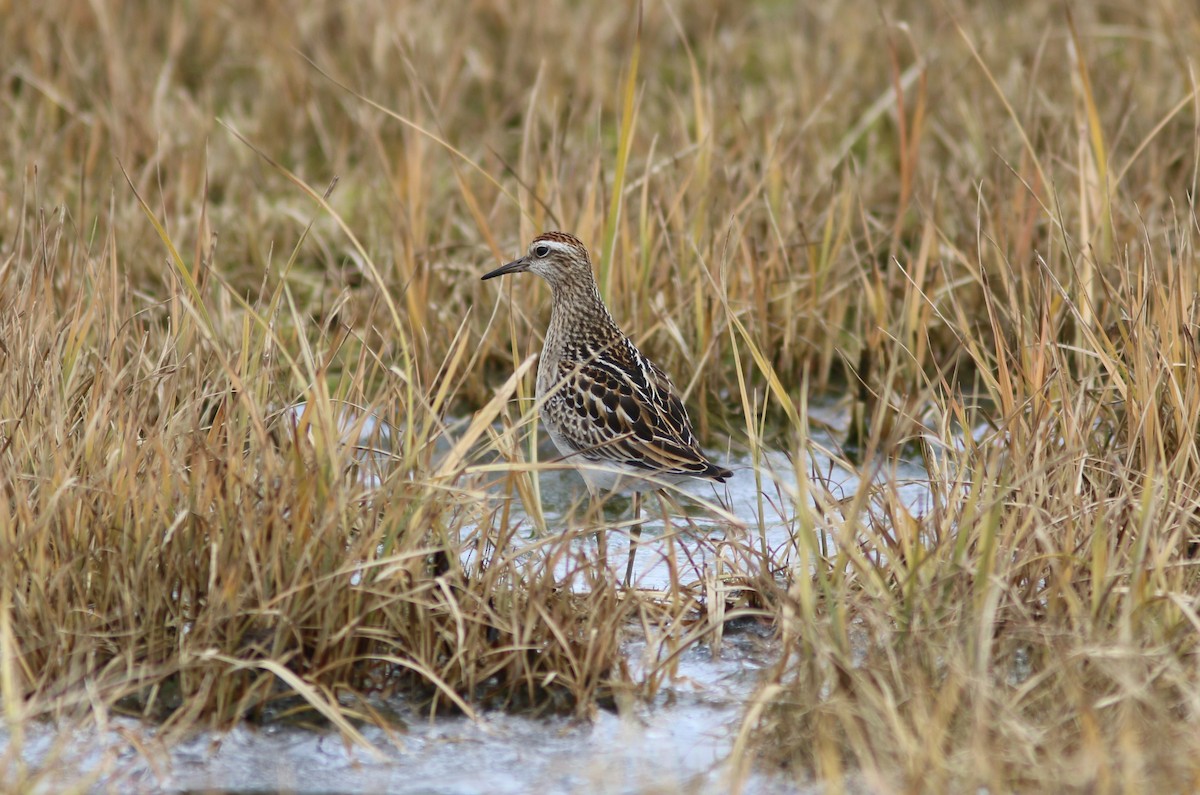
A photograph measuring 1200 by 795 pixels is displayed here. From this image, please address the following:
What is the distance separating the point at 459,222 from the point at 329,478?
334cm

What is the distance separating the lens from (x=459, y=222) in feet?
24.3

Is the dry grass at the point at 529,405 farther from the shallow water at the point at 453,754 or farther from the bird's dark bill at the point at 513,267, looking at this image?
the bird's dark bill at the point at 513,267

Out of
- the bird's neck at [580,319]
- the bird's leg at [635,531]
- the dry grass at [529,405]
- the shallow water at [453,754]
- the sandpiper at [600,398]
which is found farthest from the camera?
the bird's neck at [580,319]

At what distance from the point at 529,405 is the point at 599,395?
648 millimetres

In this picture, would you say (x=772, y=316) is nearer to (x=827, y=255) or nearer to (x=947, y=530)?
(x=827, y=255)

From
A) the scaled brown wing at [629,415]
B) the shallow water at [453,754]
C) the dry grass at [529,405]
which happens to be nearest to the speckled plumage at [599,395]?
the scaled brown wing at [629,415]

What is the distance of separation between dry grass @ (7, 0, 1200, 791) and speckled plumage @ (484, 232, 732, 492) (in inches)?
8.5

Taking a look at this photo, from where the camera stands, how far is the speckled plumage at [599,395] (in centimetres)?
521

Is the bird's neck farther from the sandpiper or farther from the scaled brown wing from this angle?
the scaled brown wing

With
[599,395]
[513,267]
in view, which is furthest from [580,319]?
[599,395]

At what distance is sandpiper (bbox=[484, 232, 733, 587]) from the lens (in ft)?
17.1


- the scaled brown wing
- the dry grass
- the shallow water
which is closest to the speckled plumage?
the scaled brown wing

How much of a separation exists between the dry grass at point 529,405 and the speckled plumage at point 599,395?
0.22 metres

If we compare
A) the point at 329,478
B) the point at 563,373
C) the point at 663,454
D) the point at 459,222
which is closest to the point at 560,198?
the point at 459,222
